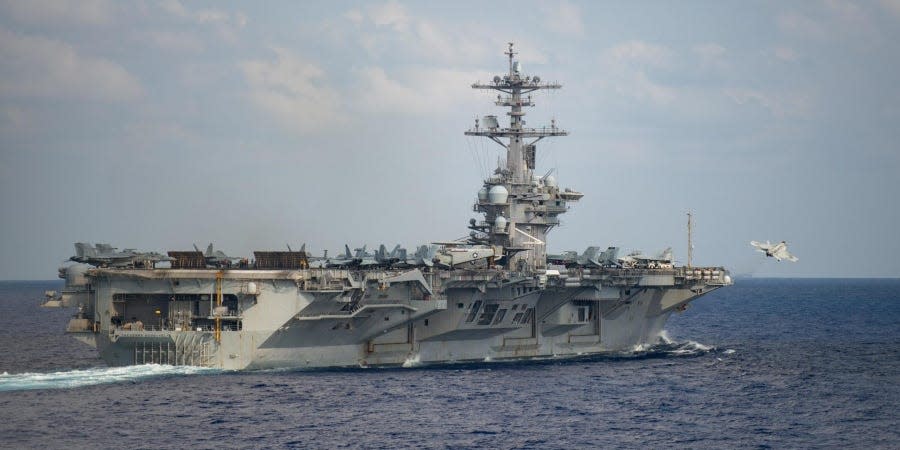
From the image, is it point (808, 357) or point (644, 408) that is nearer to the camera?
point (644, 408)

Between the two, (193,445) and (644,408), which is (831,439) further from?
(193,445)

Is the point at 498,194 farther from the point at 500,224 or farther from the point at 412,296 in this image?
the point at 412,296

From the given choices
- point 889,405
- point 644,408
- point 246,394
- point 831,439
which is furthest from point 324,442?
point 889,405

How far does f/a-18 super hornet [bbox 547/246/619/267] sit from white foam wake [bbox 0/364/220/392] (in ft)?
49.4

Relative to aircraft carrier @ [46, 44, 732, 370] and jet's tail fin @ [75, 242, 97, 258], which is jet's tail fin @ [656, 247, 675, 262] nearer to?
aircraft carrier @ [46, 44, 732, 370]

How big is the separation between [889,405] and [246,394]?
18.0m

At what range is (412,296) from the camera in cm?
3553

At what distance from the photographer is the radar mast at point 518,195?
40.8 metres

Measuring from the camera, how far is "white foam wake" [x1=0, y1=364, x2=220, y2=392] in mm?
31578

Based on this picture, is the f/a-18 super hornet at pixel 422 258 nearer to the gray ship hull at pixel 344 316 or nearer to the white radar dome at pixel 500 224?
the gray ship hull at pixel 344 316

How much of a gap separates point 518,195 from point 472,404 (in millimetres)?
12687

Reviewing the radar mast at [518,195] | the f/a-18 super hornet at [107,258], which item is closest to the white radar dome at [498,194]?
the radar mast at [518,195]

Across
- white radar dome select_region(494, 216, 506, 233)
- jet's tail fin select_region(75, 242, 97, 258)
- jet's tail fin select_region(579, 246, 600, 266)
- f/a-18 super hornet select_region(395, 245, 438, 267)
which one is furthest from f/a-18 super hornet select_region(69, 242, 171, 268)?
jet's tail fin select_region(579, 246, 600, 266)

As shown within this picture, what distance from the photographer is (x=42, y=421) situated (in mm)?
26484
